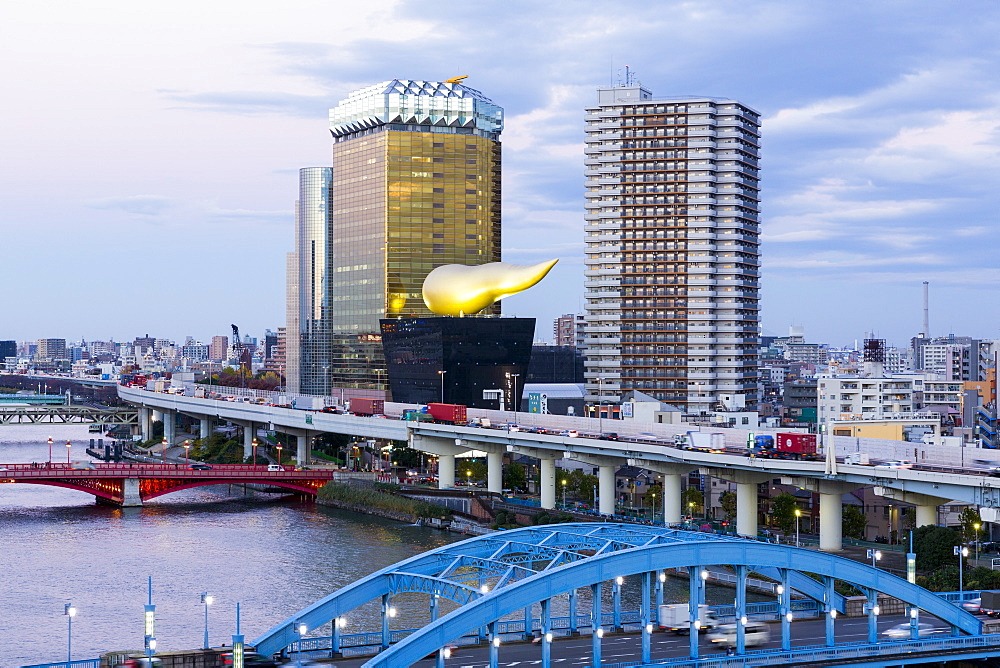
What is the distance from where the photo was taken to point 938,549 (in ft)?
176

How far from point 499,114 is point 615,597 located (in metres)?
121

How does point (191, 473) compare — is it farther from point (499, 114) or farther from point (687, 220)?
point (499, 114)

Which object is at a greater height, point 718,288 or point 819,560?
point 718,288

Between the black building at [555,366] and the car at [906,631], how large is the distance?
444ft

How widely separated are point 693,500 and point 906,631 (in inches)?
1480

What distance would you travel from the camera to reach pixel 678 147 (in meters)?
130

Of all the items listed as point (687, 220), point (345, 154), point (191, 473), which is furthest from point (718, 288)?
point (191, 473)

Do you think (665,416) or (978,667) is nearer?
(978,667)

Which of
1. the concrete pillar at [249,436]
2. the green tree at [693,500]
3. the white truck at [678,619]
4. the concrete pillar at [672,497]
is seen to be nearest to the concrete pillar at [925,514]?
the concrete pillar at [672,497]

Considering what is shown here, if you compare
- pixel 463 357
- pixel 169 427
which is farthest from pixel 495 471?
pixel 169 427

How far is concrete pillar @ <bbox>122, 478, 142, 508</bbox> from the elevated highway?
63.2 feet

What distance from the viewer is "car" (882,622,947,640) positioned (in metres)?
38.2

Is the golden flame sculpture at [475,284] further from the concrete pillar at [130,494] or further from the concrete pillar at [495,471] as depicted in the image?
the concrete pillar at [130,494]

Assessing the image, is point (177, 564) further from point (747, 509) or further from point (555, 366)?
point (555, 366)
